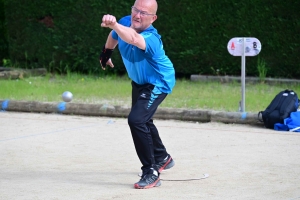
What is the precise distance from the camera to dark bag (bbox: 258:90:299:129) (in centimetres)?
880

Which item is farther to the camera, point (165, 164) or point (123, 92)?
point (123, 92)

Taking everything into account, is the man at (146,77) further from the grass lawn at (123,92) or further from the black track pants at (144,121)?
the grass lawn at (123,92)

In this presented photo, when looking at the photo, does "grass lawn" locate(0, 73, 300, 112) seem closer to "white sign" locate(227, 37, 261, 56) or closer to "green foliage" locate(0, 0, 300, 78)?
"green foliage" locate(0, 0, 300, 78)

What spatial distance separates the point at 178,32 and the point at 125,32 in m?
8.61

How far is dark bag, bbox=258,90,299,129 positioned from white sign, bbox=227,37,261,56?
29.0 inches

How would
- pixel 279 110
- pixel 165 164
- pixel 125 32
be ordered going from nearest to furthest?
1. pixel 125 32
2. pixel 165 164
3. pixel 279 110

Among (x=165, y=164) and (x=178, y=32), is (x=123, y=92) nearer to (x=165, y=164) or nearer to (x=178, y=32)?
→ (x=178, y=32)

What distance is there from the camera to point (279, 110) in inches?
350

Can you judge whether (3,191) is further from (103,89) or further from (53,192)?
(103,89)

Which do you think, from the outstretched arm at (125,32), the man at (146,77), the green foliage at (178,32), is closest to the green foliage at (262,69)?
the green foliage at (178,32)

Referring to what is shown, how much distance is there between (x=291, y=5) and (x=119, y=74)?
4.04 metres

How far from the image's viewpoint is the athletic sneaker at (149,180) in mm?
5855

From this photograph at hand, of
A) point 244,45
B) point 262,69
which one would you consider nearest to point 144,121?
point 244,45

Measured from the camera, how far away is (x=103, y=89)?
12.4 m
